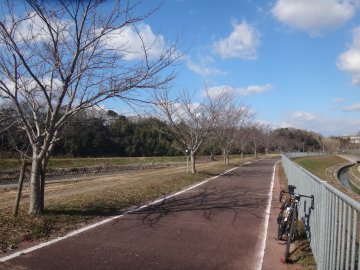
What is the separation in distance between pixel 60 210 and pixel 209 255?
4.18 m

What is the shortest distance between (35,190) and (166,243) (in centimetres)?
324

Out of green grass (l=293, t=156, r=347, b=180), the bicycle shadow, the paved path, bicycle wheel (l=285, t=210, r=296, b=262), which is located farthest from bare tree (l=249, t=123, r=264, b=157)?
bicycle wheel (l=285, t=210, r=296, b=262)

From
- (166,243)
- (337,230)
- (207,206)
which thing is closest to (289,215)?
(166,243)

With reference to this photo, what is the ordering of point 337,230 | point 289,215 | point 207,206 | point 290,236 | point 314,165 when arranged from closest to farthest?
point 337,230 < point 290,236 < point 289,215 < point 207,206 < point 314,165

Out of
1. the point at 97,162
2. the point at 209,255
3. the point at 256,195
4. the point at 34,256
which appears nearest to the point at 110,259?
the point at 34,256

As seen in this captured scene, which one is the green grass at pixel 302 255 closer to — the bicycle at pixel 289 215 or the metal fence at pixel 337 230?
the bicycle at pixel 289 215

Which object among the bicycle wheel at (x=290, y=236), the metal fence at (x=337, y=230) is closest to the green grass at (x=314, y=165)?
the bicycle wheel at (x=290, y=236)

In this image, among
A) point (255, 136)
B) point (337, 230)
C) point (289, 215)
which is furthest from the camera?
point (255, 136)

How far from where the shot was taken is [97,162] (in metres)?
50.8

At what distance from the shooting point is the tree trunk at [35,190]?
864cm

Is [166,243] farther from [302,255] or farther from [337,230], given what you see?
[337,230]

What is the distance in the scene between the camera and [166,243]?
714 centimetres

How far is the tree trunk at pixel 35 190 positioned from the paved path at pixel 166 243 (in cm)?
154

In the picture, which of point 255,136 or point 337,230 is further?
point 255,136
